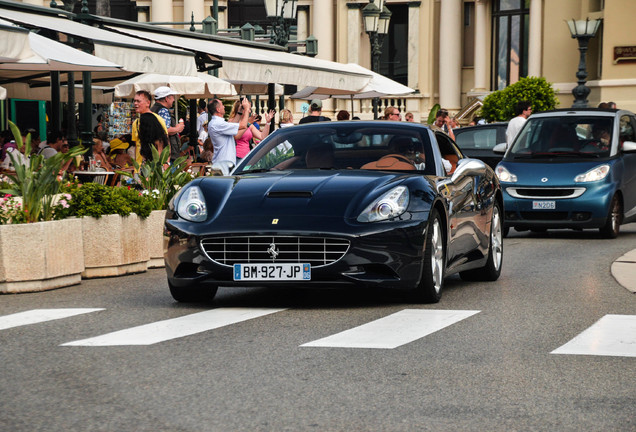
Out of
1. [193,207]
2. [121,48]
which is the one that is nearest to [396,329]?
[193,207]

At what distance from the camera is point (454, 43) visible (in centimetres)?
5794

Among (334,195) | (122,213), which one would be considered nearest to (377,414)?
(334,195)

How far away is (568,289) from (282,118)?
39.2 feet

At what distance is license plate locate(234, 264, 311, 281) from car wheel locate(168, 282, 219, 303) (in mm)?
515

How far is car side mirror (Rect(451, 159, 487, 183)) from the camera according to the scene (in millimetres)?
10836

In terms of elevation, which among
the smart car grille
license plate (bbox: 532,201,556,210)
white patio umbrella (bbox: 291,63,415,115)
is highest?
white patio umbrella (bbox: 291,63,415,115)

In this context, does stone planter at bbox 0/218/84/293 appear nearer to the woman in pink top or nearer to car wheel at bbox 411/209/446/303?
car wheel at bbox 411/209/446/303

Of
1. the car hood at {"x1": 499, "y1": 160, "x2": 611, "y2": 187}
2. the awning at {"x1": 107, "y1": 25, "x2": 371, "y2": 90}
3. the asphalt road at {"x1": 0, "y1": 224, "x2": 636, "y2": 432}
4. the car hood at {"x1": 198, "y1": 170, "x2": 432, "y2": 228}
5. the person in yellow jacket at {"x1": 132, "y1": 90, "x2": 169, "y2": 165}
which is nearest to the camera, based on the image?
the asphalt road at {"x1": 0, "y1": 224, "x2": 636, "y2": 432}

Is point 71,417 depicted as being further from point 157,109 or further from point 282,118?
point 282,118

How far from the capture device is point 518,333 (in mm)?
8367

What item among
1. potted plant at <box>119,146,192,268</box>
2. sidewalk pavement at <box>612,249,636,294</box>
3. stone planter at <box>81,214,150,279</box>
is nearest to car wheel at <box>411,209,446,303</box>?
sidewalk pavement at <box>612,249,636,294</box>

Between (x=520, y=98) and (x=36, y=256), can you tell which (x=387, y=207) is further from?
(x=520, y=98)

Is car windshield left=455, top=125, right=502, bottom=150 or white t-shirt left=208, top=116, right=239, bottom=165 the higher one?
white t-shirt left=208, top=116, right=239, bottom=165

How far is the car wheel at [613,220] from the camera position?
17625 millimetres
